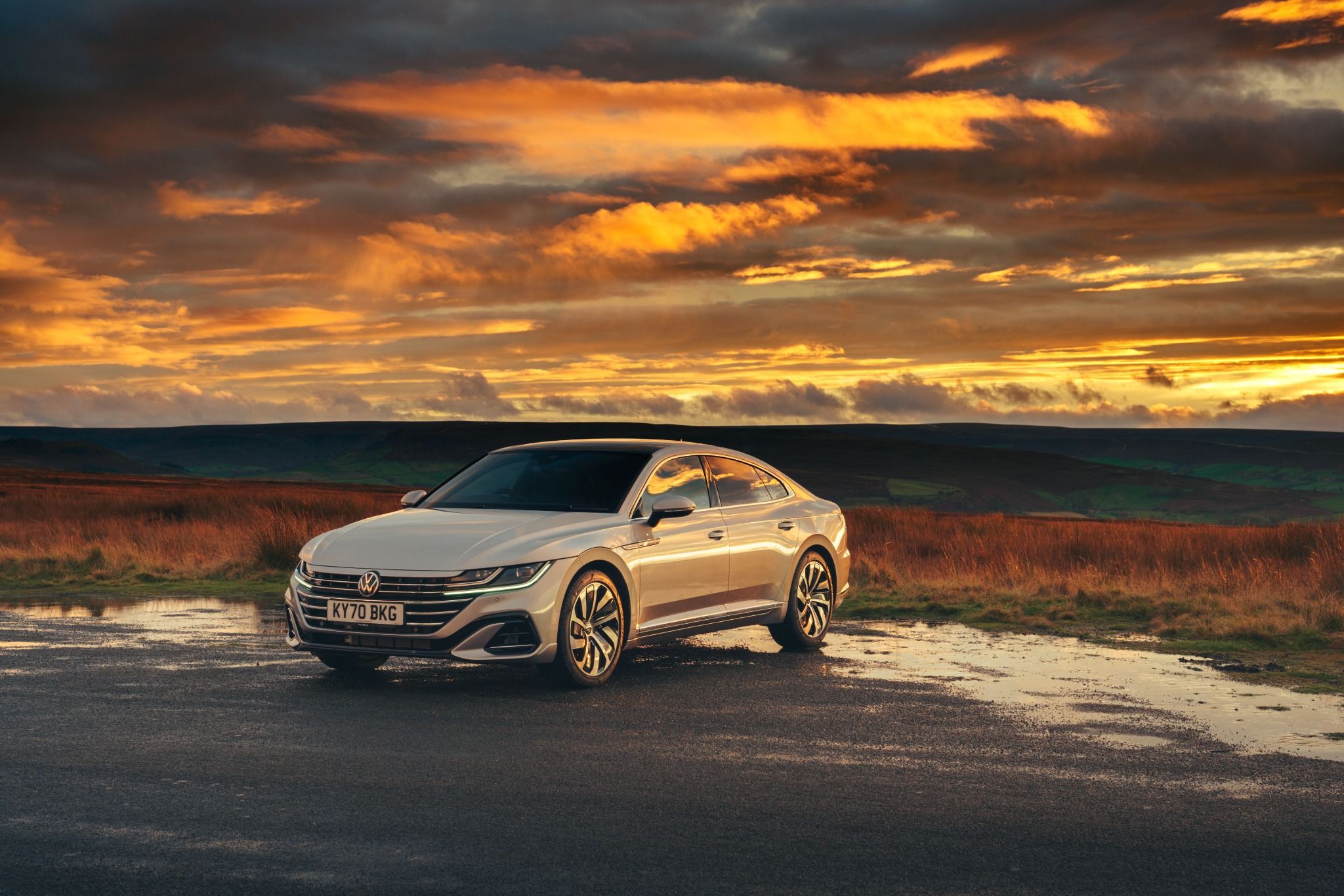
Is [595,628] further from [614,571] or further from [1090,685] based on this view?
[1090,685]

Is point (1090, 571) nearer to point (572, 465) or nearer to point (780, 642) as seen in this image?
point (780, 642)

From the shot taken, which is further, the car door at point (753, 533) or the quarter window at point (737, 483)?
the quarter window at point (737, 483)

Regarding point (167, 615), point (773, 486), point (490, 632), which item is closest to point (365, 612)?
point (490, 632)

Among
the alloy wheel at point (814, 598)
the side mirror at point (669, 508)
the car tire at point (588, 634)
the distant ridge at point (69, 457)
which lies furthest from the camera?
the distant ridge at point (69, 457)

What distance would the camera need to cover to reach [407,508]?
11578 millimetres

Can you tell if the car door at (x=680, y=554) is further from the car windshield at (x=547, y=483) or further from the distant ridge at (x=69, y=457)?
the distant ridge at (x=69, y=457)

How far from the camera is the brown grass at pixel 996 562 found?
15.5 meters

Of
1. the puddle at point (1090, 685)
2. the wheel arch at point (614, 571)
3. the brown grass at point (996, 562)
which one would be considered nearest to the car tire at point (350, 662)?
the wheel arch at point (614, 571)

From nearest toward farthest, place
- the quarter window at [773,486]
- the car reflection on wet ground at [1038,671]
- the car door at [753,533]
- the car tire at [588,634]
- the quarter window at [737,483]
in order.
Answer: the car reflection on wet ground at [1038,671]
the car tire at [588,634]
the car door at [753,533]
the quarter window at [737,483]
the quarter window at [773,486]

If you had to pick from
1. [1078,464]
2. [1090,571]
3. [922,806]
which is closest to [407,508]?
[922,806]

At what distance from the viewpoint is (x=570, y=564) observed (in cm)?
985

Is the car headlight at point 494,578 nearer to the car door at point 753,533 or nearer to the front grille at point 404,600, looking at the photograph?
the front grille at point 404,600

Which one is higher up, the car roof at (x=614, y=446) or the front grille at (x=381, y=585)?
the car roof at (x=614, y=446)

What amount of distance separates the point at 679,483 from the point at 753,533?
2.90 feet
